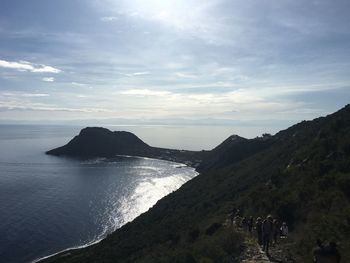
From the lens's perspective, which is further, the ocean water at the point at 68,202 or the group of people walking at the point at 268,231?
the ocean water at the point at 68,202

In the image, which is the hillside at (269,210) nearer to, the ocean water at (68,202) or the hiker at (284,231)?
the hiker at (284,231)

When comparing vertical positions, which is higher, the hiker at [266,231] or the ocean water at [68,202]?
the hiker at [266,231]

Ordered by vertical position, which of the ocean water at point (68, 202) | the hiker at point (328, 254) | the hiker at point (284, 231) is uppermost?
the hiker at point (328, 254)

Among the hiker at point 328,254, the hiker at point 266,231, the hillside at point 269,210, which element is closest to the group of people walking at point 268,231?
the hiker at point 266,231

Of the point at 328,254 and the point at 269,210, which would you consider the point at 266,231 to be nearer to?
the point at 269,210

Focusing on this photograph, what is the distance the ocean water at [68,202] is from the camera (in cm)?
8250

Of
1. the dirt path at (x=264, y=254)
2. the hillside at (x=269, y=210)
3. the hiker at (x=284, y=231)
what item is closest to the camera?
the dirt path at (x=264, y=254)

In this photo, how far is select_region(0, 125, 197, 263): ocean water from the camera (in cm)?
8250

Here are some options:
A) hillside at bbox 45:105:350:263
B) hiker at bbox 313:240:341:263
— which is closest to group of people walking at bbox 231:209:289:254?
hillside at bbox 45:105:350:263

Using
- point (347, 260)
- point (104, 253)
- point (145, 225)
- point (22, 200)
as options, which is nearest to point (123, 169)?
point (22, 200)

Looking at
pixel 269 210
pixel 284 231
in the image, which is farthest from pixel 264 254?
pixel 269 210

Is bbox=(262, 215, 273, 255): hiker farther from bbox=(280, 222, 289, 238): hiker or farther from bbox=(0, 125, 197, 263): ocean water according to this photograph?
bbox=(0, 125, 197, 263): ocean water

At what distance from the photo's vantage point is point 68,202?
120 m

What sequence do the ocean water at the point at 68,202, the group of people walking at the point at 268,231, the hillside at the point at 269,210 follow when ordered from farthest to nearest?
the ocean water at the point at 68,202, the group of people walking at the point at 268,231, the hillside at the point at 269,210
